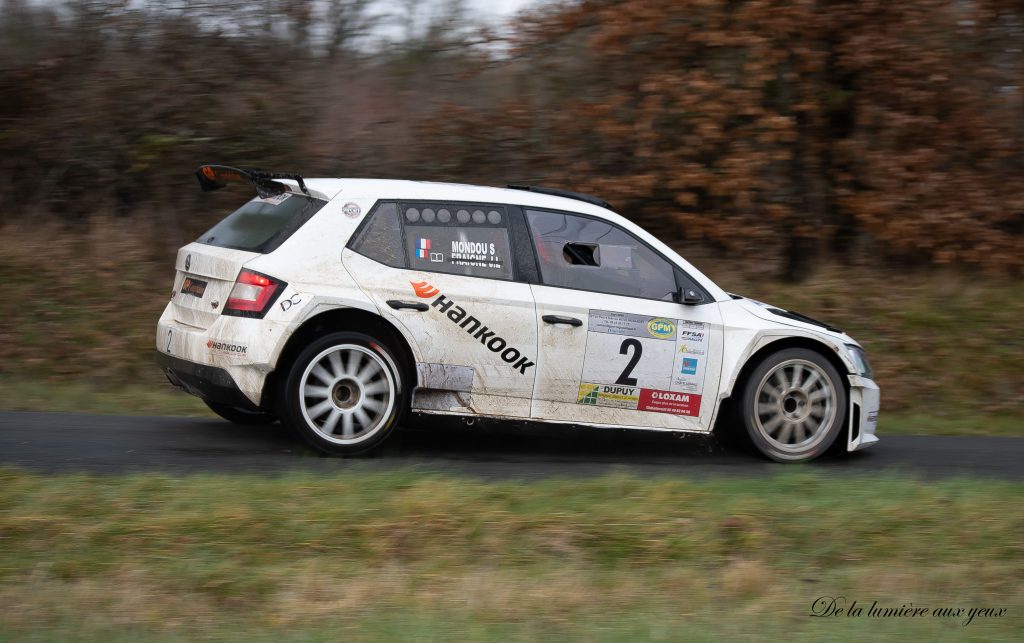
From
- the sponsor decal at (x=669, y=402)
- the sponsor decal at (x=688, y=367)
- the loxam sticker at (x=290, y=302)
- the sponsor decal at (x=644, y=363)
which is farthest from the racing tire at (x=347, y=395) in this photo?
the sponsor decal at (x=688, y=367)

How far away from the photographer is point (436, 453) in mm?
7324

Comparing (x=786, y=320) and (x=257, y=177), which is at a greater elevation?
(x=257, y=177)

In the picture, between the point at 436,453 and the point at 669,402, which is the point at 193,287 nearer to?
the point at 436,453

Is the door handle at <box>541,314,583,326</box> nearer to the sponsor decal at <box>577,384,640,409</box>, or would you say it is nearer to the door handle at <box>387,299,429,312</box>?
the sponsor decal at <box>577,384,640,409</box>

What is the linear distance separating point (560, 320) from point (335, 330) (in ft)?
4.59

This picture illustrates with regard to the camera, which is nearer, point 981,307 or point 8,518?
point 8,518

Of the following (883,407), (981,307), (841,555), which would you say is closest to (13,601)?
(841,555)

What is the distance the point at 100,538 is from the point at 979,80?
39.5 ft

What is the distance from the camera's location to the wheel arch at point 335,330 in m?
6.75

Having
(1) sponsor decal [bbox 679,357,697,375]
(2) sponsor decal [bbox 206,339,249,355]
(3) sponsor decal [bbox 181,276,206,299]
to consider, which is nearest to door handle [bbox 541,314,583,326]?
(1) sponsor decal [bbox 679,357,697,375]

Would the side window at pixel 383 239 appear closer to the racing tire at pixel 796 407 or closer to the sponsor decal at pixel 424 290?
the sponsor decal at pixel 424 290

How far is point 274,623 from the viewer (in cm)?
427

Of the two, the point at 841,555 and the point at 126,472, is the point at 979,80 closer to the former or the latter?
the point at 841,555

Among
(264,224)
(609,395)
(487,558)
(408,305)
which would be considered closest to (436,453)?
(408,305)
